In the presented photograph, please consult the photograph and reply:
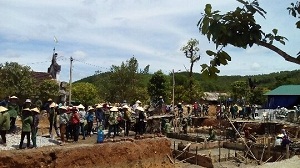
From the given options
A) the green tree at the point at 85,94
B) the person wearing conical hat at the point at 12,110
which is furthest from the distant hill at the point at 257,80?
the person wearing conical hat at the point at 12,110

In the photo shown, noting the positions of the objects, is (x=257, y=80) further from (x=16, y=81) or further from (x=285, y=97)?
(x=16, y=81)

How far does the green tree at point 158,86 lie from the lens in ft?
125

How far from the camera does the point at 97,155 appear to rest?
13727 millimetres

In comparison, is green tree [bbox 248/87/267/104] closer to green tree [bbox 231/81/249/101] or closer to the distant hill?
green tree [bbox 231/81/249/101]

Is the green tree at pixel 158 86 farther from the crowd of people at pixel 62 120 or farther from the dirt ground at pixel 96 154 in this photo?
the dirt ground at pixel 96 154

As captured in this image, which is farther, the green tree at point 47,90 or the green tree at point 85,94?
the green tree at point 85,94

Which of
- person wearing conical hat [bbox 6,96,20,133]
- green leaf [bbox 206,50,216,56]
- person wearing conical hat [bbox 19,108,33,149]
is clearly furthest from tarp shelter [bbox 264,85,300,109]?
green leaf [bbox 206,50,216,56]

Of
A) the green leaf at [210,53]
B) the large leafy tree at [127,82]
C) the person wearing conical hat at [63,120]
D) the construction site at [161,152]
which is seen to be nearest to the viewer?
the green leaf at [210,53]

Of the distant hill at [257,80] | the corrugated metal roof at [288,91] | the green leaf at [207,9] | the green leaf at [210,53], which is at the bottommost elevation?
the green leaf at [210,53]

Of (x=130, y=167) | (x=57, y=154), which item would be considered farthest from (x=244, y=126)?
(x=57, y=154)

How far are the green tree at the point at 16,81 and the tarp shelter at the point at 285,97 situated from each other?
22.8m

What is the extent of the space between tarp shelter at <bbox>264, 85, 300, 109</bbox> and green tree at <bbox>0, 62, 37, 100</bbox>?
22.8 metres

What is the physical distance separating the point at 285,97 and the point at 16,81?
80.2 feet

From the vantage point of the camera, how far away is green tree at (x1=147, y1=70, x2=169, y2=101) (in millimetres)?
38031
